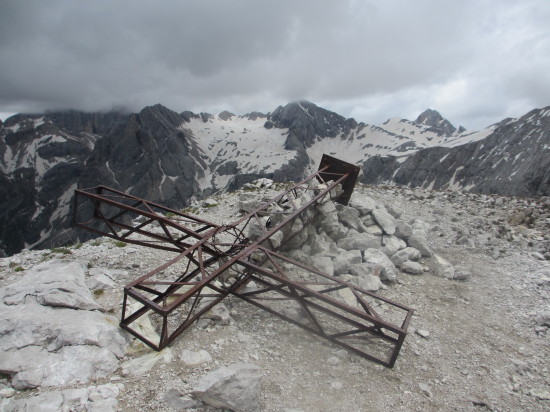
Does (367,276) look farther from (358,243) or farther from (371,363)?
(371,363)

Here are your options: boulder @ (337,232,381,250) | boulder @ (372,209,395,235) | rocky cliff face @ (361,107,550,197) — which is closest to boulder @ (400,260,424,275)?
boulder @ (337,232,381,250)

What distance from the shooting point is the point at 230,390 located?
230 inches

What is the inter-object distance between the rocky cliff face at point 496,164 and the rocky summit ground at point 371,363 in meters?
121

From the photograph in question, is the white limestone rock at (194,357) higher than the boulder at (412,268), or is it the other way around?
the boulder at (412,268)

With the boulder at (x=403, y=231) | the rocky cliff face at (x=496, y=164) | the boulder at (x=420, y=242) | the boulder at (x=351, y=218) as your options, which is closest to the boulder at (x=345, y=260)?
the boulder at (x=351, y=218)

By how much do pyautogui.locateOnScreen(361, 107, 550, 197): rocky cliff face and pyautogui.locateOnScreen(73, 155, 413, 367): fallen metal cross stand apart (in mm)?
124588

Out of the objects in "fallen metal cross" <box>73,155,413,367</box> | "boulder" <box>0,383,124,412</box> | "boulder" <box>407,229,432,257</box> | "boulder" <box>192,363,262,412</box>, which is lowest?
"boulder" <box>0,383,124,412</box>

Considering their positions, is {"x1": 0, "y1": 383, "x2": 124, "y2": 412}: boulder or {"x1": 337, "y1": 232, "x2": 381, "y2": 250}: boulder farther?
{"x1": 337, "y1": 232, "x2": 381, "y2": 250}: boulder

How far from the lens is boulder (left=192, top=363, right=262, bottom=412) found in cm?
579

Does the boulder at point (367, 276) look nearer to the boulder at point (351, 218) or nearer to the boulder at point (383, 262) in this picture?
the boulder at point (383, 262)

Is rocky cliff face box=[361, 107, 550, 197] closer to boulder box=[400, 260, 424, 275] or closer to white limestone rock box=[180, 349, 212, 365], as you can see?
boulder box=[400, 260, 424, 275]

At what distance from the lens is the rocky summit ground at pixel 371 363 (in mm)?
6305

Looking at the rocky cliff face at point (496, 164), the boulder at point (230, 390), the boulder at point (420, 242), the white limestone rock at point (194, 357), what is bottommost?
the white limestone rock at point (194, 357)

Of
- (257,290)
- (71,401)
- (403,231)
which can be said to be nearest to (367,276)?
(257,290)
